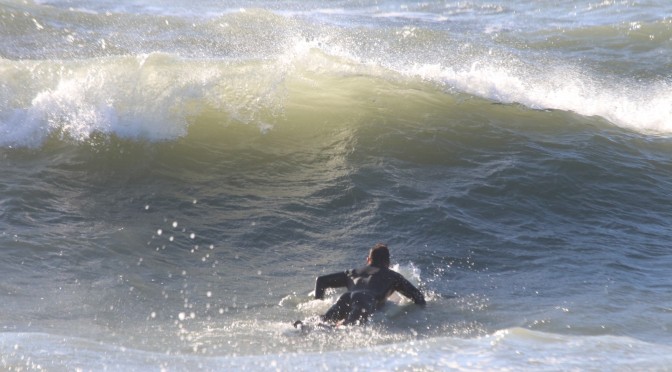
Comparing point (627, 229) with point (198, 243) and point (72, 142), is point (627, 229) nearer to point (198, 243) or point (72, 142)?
point (198, 243)

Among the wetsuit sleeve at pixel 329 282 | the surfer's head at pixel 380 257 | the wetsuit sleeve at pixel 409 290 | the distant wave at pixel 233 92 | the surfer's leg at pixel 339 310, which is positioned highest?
the distant wave at pixel 233 92

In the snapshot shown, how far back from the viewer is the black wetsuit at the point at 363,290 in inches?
269

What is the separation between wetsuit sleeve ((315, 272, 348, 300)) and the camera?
714cm

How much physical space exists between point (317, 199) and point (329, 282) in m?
2.49

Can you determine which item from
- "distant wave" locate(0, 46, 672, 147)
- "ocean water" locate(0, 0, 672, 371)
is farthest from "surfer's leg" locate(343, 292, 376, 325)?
"distant wave" locate(0, 46, 672, 147)

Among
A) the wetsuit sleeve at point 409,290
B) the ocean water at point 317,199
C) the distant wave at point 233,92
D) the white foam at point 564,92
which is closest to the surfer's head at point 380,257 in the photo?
the wetsuit sleeve at point 409,290

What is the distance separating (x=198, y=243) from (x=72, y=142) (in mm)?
2804

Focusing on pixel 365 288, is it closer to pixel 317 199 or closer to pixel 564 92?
pixel 317 199

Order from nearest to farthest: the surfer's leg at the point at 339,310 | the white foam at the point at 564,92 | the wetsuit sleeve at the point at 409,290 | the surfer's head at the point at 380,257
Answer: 1. the surfer's leg at the point at 339,310
2. the wetsuit sleeve at the point at 409,290
3. the surfer's head at the point at 380,257
4. the white foam at the point at 564,92

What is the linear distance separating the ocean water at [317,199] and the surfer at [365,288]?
0.14 m

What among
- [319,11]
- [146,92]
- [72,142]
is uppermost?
[319,11]

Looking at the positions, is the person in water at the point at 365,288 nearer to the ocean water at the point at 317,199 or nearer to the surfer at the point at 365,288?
the surfer at the point at 365,288

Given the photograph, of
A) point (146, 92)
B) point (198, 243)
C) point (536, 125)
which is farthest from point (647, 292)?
point (146, 92)

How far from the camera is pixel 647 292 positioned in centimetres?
741
